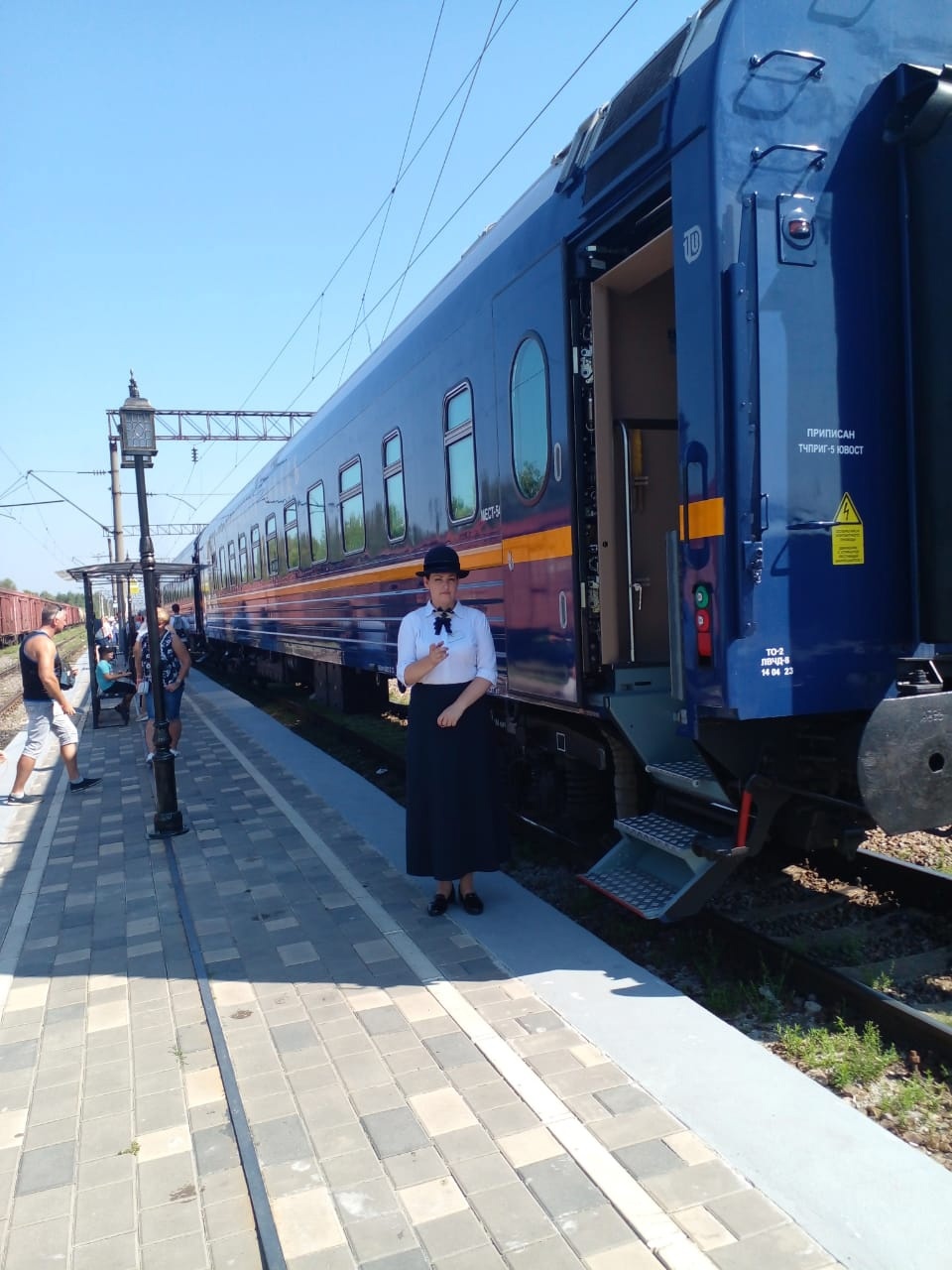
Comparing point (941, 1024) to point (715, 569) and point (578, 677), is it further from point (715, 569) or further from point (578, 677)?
point (578, 677)

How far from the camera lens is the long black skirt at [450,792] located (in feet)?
15.8

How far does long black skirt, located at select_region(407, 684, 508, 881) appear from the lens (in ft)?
15.8

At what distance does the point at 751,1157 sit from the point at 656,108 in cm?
402

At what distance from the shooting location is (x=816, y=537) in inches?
152

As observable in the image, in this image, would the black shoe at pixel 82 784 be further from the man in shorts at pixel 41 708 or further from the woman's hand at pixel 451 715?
the woman's hand at pixel 451 715

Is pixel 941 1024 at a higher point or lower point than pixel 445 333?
lower

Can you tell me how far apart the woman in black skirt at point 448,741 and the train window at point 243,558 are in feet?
44.7

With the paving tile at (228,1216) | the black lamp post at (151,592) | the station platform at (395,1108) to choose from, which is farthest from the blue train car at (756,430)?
the black lamp post at (151,592)

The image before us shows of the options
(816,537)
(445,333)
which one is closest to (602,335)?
(816,537)

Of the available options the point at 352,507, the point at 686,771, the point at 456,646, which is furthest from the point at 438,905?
the point at 352,507

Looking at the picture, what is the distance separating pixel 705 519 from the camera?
385 cm

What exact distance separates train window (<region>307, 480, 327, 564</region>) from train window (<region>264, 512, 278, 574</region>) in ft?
8.66

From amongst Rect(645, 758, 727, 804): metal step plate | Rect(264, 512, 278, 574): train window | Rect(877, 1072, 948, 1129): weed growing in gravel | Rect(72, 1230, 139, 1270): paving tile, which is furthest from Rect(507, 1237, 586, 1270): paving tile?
Rect(264, 512, 278, 574): train window

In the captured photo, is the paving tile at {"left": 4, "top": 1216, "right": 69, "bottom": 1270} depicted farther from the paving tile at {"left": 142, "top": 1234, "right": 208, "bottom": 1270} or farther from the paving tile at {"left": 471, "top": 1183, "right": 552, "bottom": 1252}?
the paving tile at {"left": 471, "top": 1183, "right": 552, "bottom": 1252}
